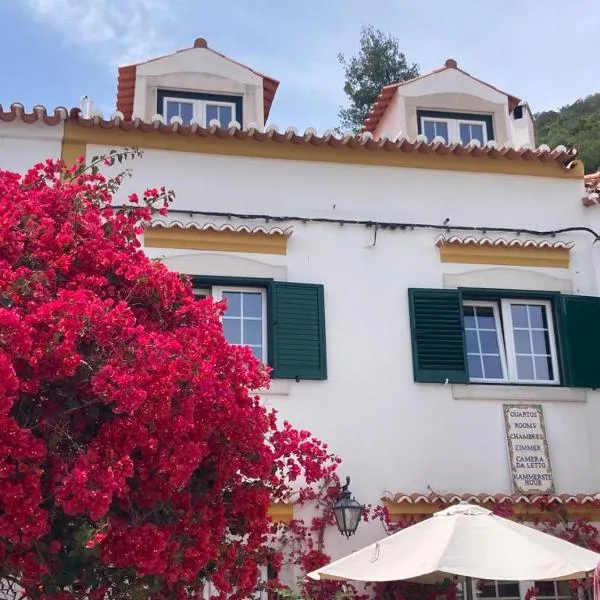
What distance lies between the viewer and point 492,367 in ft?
34.0

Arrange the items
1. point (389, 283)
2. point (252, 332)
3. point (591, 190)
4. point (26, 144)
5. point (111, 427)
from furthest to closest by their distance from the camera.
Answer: point (591, 190)
point (389, 283)
point (26, 144)
point (252, 332)
point (111, 427)

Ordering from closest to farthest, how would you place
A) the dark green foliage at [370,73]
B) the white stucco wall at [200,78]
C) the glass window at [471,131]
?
1. the white stucco wall at [200,78]
2. the glass window at [471,131]
3. the dark green foliage at [370,73]

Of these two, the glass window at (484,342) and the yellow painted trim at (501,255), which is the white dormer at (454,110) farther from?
the glass window at (484,342)

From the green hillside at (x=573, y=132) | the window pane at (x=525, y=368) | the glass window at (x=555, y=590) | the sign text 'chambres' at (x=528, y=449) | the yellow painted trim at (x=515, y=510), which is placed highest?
the green hillside at (x=573, y=132)

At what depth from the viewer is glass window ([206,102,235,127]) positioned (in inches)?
473

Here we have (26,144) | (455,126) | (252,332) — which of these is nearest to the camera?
(252,332)

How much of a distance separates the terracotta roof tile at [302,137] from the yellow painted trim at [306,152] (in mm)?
46

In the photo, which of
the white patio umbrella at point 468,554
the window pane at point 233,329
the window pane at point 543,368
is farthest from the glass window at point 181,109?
the white patio umbrella at point 468,554

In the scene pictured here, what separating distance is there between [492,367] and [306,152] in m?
3.47

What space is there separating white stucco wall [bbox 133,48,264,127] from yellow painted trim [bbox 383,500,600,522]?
5.57 meters

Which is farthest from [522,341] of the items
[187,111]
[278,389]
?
[187,111]

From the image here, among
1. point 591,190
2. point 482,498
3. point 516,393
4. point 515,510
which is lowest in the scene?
point 515,510

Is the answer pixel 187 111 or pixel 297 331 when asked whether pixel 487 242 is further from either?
pixel 187 111

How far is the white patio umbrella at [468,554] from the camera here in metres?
6.41
